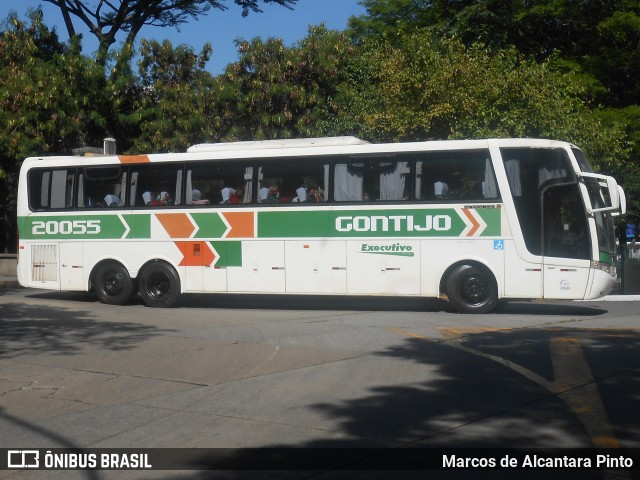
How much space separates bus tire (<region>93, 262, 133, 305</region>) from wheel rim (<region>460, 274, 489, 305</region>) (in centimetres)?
765

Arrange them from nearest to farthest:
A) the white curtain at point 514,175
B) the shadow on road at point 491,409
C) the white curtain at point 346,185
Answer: the shadow on road at point 491,409, the white curtain at point 514,175, the white curtain at point 346,185

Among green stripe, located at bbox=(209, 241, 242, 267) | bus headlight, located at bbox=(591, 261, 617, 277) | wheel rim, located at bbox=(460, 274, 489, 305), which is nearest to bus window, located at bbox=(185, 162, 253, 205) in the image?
green stripe, located at bbox=(209, 241, 242, 267)

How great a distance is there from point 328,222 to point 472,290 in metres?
3.31

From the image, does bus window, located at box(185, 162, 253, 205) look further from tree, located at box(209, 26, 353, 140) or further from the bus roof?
tree, located at box(209, 26, 353, 140)

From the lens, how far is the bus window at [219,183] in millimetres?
19078

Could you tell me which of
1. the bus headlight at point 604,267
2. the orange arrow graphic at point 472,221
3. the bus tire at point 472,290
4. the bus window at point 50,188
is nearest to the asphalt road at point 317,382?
the bus tire at point 472,290

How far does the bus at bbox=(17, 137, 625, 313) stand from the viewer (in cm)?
1714

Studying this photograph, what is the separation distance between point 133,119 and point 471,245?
15195mm

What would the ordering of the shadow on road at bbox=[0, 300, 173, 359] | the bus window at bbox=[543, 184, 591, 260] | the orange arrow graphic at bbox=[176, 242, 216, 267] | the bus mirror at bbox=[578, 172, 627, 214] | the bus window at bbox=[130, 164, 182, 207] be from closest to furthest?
1. the shadow on road at bbox=[0, 300, 173, 359]
2. the bus mirror at bbox=[578, 172, 627, 214]
3. the bus window at bbox=[543, 184, 591, 260]
4. the orange arrow graphic at bbox=[176, 242, 216, 267]
5. the bus window at bbox=[130, 164, 182, 207]

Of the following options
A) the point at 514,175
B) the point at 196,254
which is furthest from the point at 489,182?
the point at 196,254

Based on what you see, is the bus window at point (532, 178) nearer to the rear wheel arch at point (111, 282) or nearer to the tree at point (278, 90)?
the rear wheel arch at point (111, 282)

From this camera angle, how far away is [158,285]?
65.7ft

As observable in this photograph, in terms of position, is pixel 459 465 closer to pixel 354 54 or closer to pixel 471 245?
pixel 471 245

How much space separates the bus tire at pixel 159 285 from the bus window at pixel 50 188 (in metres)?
2.58
